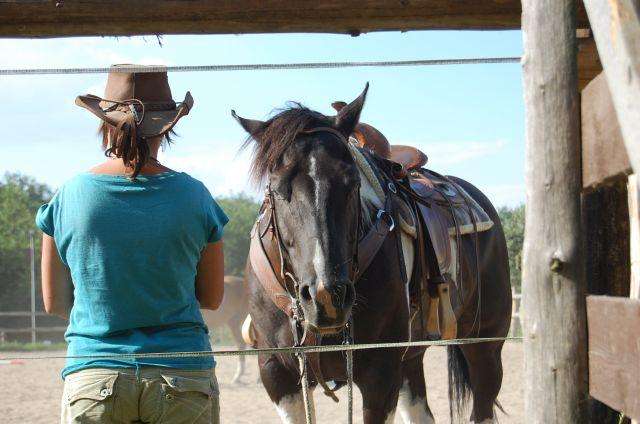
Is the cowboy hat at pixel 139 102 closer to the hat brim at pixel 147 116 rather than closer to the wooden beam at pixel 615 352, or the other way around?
the hat brim at pixel 147 116

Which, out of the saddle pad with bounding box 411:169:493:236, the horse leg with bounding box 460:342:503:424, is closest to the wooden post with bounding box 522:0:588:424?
the saddle pad with bounding box 411:169:493:236

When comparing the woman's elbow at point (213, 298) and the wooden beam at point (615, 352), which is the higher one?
the woman's elbow at point (213, 298)

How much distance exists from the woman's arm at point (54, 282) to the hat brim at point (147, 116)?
42 centimetres

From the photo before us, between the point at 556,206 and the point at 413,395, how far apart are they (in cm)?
378

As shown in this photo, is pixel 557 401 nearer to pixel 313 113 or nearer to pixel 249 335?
pixel 313 113

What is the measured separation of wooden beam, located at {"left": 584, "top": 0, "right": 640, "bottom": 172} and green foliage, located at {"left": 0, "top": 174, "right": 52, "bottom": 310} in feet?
101

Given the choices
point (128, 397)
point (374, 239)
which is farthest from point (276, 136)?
point (128, 397)

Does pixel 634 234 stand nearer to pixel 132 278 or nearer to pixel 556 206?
pixel 556 206

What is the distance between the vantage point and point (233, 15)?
10.4ft

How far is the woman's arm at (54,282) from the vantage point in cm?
281

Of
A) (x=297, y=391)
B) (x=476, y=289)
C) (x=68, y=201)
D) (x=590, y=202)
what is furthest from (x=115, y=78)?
(x=476, y=289)

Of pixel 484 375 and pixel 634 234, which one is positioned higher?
pixel 634 234

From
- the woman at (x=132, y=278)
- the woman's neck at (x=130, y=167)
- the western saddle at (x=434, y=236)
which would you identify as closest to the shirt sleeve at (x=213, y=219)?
the woman at (x=132, y=278)

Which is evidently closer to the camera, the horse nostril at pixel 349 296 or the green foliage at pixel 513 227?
the horse nostril at pixel 349 296
